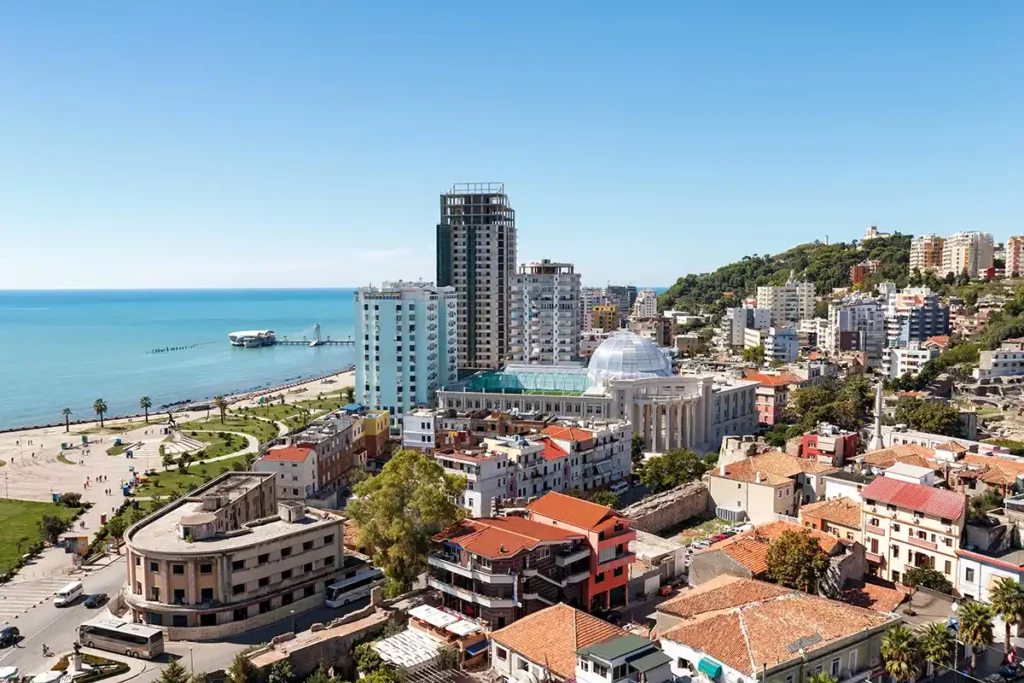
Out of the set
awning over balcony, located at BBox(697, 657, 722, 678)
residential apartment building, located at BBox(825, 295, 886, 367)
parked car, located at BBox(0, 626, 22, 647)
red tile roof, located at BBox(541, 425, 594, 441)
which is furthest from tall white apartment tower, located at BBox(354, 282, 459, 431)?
residential apartment building, located at BBox(825, 295, 886, 367)

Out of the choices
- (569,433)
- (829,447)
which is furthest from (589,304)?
(829,447)

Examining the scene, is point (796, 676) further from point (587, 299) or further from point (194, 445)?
point (587, 299)

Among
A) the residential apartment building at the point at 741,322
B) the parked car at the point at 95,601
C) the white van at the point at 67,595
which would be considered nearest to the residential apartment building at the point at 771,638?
the parked car at the point at 95,601

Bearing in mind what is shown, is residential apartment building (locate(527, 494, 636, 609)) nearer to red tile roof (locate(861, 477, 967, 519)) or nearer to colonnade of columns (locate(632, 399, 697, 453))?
red tile roof (locate(861, 477, 967, 519))

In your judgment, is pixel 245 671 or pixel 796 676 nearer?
pixel 796 676

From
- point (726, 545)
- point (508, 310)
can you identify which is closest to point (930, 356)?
point (508, 310)

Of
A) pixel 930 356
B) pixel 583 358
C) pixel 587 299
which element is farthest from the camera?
pixel 587 299
